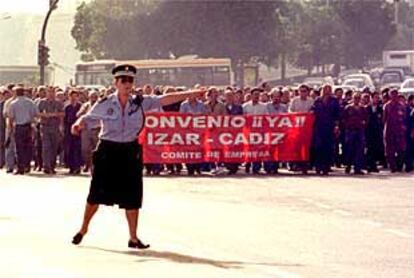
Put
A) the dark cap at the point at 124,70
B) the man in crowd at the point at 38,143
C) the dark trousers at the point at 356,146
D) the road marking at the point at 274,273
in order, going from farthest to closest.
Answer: the man in crowd at the point at 38,143 < the dark trousers at the point at 356,146 < the dark cap at the point at 124,70 < the road marking at the point at 274,273

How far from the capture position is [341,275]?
12.0 metres

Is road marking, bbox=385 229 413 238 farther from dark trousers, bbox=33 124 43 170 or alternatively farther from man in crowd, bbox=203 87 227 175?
dark trousers, bbox=33 124 43 170

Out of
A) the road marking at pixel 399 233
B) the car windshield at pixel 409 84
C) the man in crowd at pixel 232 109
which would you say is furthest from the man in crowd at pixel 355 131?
the car windshield at pixel 409 84

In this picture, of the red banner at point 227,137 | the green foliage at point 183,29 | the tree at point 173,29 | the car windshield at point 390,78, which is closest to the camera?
the red banner at point 227,137

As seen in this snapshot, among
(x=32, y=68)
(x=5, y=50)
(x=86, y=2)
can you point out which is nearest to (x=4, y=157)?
(x=86, y=2)

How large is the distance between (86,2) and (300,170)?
59.5 metres

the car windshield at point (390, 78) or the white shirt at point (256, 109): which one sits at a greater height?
the car windshield at point (390, 78)

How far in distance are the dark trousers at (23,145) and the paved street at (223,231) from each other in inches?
134

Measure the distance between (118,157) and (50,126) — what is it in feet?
46.5

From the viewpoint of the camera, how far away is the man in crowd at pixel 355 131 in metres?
27.0

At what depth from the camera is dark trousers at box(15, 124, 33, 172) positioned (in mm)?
27828

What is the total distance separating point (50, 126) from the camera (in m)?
28.1

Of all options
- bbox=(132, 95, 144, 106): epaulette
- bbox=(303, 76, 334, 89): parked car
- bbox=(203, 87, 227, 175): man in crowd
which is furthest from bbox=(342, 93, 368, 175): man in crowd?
bbox=(132, 95, 144, 106): epaulette

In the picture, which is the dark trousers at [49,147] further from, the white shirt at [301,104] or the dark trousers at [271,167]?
the white shirt at [301,104]
